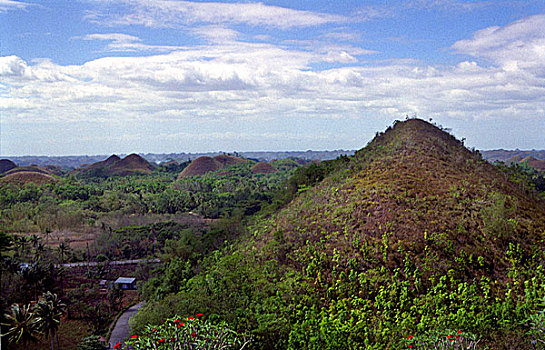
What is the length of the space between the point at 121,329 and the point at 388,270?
9.38 m

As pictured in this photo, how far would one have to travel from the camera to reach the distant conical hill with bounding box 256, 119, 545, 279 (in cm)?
875

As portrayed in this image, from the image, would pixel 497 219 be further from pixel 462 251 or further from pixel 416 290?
pixel 416 290

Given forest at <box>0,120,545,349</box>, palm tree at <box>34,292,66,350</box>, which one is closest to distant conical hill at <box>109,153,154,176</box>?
forest at <box>0,120,545,349</box>

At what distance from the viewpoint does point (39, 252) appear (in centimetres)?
1861

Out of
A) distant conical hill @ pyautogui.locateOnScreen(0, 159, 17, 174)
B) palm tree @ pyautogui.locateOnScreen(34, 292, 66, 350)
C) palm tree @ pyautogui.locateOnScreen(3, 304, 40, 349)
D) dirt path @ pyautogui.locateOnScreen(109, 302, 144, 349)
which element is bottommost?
dirt path @ pyautogui.locateOnScreen(109, 302, 144, 349)

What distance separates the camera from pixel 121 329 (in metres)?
13.4

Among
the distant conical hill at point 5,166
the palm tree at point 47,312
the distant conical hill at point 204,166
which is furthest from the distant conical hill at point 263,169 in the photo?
the palm tree at point 47,312

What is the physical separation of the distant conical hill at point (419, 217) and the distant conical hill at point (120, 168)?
182 feet

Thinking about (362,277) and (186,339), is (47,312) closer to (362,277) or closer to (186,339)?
(186,339)

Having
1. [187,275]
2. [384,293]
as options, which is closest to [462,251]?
[384,293]

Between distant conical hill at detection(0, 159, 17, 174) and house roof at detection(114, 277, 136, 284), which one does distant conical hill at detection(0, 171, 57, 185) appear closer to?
distant conical hill at detection(0, 159, 17, 174)

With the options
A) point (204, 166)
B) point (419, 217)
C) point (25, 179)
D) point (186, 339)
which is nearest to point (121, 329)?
point (186, 339)

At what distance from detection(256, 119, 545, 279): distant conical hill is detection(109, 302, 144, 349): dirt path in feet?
18.1

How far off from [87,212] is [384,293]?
2680 cm
